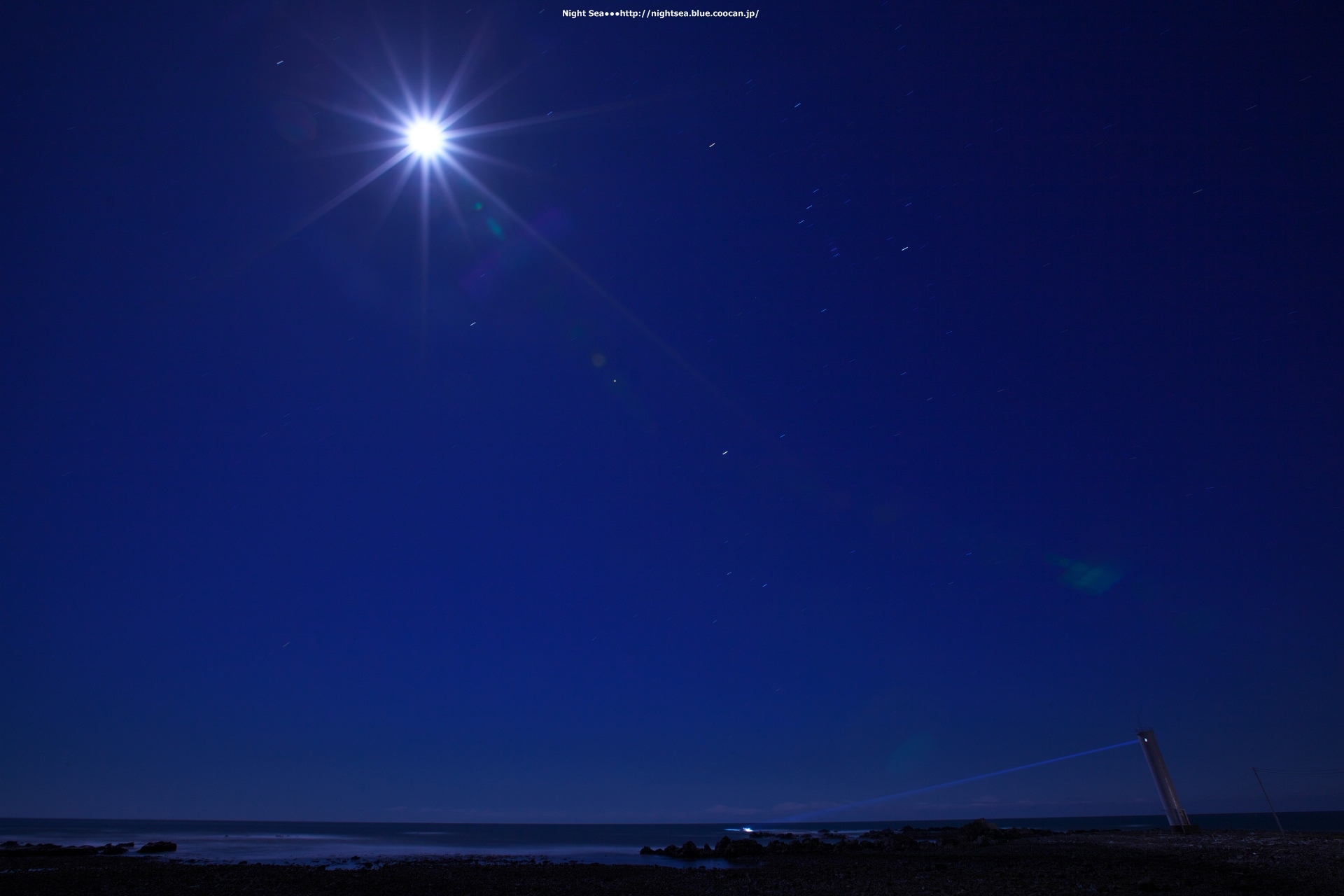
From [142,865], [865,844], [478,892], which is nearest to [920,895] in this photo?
[478,892]

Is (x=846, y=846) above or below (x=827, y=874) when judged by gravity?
above

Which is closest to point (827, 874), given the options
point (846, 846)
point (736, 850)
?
point (736, 850)

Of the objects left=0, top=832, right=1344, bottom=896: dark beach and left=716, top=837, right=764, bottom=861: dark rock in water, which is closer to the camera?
left=0, top=832, right=1344, bottom=896: dark beach

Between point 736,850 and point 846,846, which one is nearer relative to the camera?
point 736,850

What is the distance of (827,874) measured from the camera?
2972 centimetres

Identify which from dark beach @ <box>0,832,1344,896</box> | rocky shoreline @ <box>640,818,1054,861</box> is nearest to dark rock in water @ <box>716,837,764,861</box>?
rocky shoreline @ <box>640,818,1054,861</box>

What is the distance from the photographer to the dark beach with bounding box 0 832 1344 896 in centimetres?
2384

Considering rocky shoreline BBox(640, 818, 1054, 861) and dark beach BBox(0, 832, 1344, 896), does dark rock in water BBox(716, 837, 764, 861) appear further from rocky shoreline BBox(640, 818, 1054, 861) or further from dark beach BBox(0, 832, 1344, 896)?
dark beach BBox(0, 832, 1344, 896)

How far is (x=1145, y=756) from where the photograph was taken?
→ 5244cm

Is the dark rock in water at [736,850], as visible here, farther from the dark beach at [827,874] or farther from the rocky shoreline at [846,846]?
the dark beach at [827,874]

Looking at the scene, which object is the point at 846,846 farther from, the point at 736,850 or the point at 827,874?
the point at 827,874

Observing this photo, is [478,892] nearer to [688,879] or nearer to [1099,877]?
[688,879]

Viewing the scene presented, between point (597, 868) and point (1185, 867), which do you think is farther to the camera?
point (597, 868)

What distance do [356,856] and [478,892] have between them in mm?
30597
